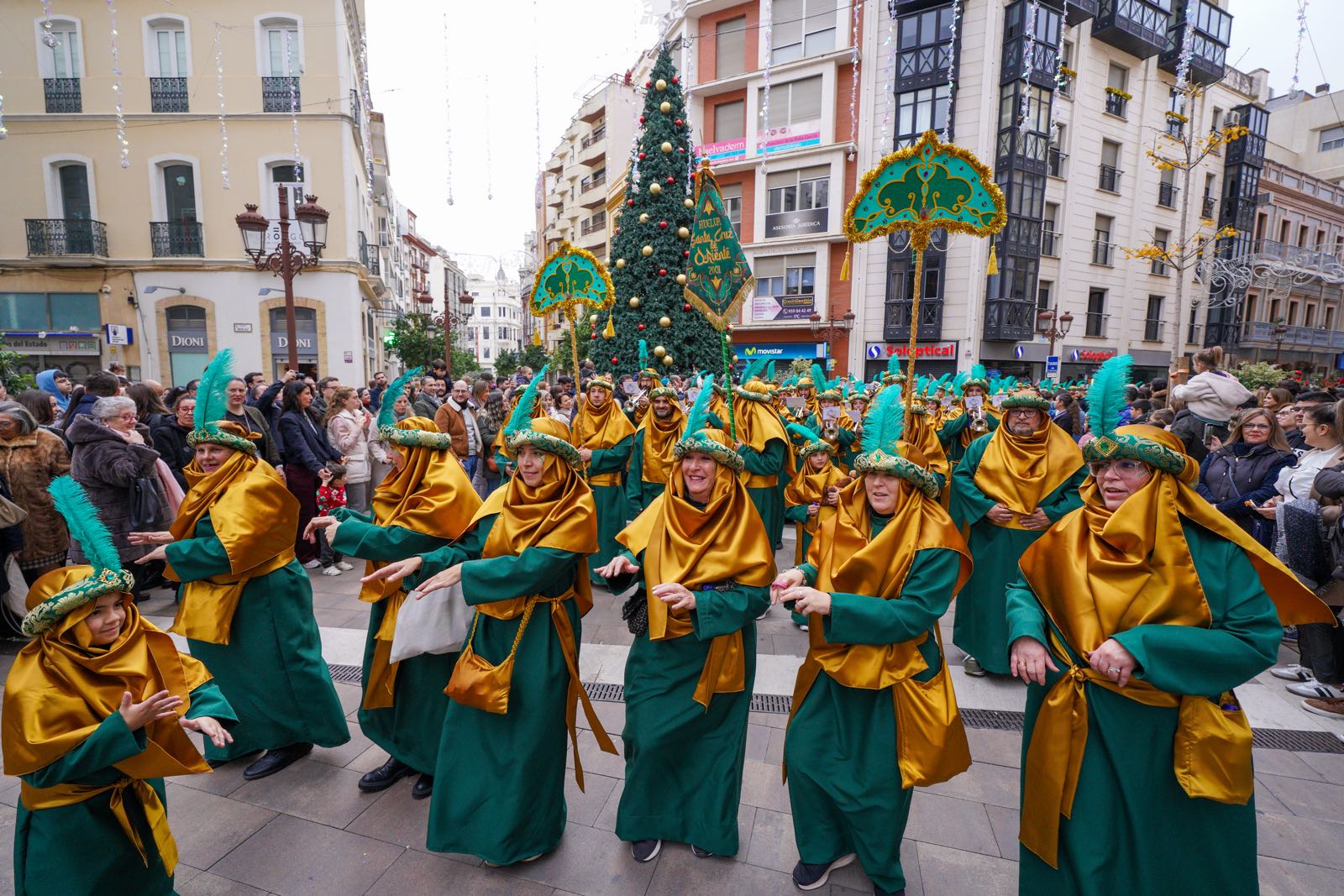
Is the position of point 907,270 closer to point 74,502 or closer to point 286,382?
point 286,382

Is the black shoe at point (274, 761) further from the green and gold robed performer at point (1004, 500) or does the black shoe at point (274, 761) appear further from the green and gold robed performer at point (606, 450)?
the green and gold robed performer at point (1004, 500)

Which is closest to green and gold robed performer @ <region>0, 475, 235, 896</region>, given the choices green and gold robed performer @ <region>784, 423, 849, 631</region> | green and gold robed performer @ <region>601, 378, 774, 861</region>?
green and gold robed performer @ <region>601, 378, 774, 861</region>

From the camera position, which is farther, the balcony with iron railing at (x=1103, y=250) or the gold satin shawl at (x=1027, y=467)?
the balcony with iron railing at (x=1103, y=250)

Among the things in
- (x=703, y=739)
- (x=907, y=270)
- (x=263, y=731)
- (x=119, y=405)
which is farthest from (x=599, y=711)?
(x=907, y=270)

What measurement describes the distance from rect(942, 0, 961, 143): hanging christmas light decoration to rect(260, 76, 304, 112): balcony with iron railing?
19468 millimetres

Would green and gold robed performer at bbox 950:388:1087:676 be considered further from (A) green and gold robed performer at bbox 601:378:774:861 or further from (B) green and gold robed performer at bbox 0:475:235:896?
(B) green and gold robed performer at bbox 0:475:235:896

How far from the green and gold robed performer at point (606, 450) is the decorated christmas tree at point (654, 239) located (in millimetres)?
5271

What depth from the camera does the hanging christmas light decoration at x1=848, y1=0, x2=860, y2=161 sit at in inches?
911

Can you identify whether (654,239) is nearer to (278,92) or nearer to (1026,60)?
(278,92)

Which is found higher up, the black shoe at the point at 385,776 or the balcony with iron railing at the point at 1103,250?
the balcony with iron railing at the point at 1103,250

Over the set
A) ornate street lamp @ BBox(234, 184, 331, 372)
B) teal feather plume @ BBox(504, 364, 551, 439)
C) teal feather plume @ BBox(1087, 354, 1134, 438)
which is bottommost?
teal feather plume @ BBox(504, 364, 551, 439)

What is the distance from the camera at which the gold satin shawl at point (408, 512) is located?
3.36m

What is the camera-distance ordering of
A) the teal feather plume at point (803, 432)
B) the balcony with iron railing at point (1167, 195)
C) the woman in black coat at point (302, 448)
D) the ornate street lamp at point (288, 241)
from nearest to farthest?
the teal feather plume at point (803, 432)
the woman in black coat at point (302, 448)
the ornate street lamp at point (288, 241)
the balcony with iron railing at point (1167, 195)

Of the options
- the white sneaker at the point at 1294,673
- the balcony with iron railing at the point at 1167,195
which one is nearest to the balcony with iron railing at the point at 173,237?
the white sneaker at the point at 1294,673
